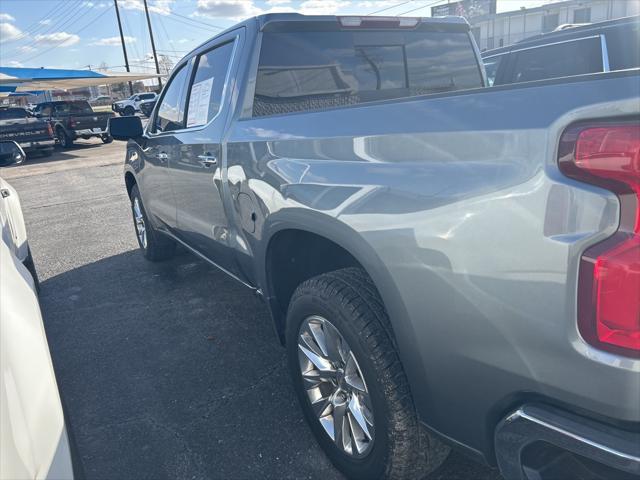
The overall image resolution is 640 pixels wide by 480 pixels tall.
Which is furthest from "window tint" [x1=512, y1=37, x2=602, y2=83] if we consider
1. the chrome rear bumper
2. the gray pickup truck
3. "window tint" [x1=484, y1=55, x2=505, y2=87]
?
the chrome rear bumper

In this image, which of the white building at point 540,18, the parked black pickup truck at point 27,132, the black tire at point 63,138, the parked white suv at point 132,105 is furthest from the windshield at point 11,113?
the white building at point 540,18

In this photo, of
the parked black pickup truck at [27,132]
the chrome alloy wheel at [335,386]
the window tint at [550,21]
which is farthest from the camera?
the window tint at [550,21]

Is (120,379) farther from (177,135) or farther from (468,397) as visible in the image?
(468,397)

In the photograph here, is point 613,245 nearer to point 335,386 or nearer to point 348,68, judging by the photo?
point 335,386

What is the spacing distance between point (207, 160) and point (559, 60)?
13.4 ft

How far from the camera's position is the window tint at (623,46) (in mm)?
4949

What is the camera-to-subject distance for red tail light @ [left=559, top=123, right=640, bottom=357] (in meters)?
1.11

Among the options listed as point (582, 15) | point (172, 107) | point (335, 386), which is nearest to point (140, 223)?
point (172, 107)

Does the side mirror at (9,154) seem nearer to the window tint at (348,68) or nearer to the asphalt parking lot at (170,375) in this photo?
the asphalt parking lot at (170,375)

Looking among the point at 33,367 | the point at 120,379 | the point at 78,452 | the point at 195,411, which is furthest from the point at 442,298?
the point at 120,379

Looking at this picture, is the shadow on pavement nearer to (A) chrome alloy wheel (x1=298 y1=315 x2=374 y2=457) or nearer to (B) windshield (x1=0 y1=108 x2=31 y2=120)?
(A) chrome alloy wheel (x1=298 y1=315 x2=374 y2=457)

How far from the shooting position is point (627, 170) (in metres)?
1.10

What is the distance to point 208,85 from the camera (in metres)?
3.28

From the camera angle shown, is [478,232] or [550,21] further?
[550,21]
